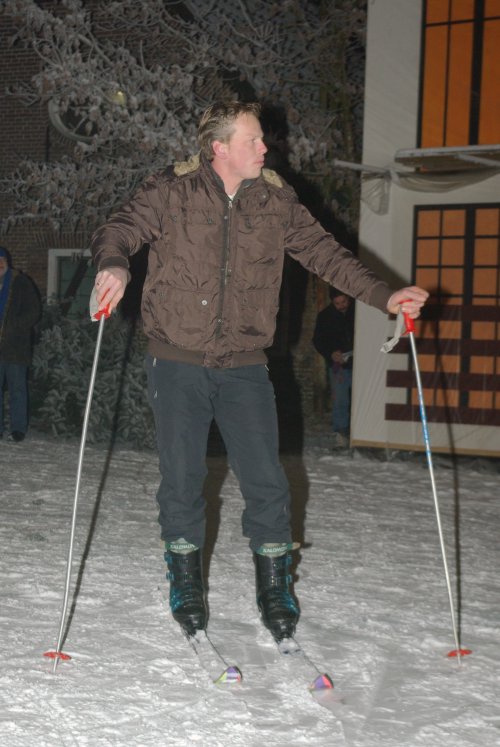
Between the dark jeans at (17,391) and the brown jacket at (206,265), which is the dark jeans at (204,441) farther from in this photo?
the dark jeans at (17,391)

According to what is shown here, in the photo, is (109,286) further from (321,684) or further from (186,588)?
(321,684)

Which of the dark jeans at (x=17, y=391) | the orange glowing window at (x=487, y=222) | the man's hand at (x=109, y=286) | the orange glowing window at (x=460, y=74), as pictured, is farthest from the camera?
the dark jeans at (x=17, y=391)

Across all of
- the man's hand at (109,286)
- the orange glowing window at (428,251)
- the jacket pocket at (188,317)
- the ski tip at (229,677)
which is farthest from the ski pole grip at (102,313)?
the orange glowing window at (428,251)

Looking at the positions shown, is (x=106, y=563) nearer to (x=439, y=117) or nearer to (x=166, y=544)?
(x=166, y=544)

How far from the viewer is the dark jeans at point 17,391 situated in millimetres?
10320

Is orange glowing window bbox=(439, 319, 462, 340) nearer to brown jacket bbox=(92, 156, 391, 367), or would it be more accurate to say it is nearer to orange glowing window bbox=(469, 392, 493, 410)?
orange glowing window bbox=(469, 392, 493, 410)

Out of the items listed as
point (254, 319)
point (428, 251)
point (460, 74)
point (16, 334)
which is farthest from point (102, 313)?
point (460, 74)

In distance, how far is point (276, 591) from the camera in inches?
151

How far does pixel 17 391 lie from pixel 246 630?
673cm

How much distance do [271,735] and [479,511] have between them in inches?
183

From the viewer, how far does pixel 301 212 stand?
3969 mm

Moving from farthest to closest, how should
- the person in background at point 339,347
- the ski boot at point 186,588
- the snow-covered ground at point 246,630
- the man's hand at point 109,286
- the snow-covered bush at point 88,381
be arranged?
the person in background at point 339,347 < the snow-covered bush at point 88,381 < the ski boot at point 186,588 < the man's hand at point 109,286 < the snow-covered ground at point 246,630

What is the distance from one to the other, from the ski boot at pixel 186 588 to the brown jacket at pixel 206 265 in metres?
0.71

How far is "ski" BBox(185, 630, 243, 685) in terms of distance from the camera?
338cm
